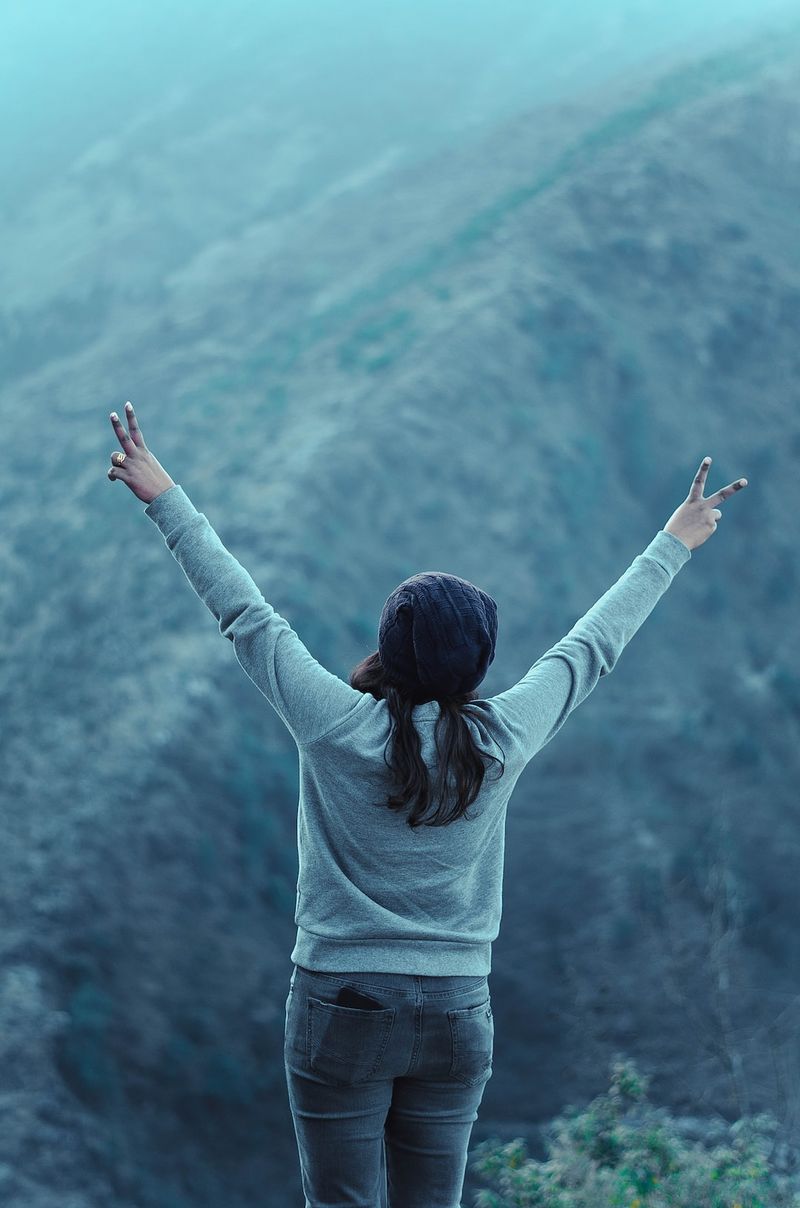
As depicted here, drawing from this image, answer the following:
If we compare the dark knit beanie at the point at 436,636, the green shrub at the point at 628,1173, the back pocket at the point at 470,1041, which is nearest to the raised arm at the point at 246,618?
the dark knit beanie at the point at 436,636

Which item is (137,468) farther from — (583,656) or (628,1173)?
(628,1173)

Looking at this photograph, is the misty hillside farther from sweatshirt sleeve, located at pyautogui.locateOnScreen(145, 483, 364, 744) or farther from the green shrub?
sweatshirt sleeve, located at pyautogui.locateOnScreen(145, 483, 364, 744)

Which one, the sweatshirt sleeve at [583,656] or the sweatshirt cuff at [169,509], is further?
the sweatshirt cuff at [169,509]

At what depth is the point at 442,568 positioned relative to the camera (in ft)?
33.6

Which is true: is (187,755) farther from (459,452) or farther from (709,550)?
(709,550)

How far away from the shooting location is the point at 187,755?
8422 mm

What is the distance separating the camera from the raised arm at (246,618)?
1869 millimetres

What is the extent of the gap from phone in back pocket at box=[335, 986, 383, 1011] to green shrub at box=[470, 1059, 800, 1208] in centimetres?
283

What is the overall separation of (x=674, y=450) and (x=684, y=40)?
13484 millimetres

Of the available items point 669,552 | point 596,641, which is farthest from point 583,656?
point 669,552

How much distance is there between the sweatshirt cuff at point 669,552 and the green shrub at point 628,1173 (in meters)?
3.00

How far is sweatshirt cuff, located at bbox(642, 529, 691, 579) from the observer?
88.6 inches

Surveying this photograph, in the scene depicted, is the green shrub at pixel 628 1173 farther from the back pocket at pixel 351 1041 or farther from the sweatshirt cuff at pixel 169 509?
the sweatshirt cuff at pixel 169 509

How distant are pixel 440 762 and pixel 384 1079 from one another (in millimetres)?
620
